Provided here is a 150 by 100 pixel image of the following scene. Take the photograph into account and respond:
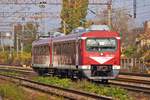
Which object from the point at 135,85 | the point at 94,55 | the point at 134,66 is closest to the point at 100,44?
the point at 94,55

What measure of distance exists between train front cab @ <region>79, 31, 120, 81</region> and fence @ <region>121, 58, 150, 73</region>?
1793 cm

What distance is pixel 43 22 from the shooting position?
231ft

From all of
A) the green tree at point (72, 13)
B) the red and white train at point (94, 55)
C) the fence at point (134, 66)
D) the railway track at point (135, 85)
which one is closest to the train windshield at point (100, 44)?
the red and white train at point (94, 55)

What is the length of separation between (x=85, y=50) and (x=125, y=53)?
30800 mm

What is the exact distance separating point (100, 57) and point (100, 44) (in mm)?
794

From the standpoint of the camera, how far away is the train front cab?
27484 millimetres

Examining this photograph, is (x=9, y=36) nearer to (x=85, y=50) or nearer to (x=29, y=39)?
(x=29, y=39)

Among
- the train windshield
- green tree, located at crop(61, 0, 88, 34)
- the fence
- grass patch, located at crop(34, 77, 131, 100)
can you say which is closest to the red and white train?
the train windshield

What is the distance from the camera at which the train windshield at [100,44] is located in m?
28.0

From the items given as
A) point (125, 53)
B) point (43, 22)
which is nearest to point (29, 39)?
point (43, 22)

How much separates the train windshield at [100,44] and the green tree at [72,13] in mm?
39689

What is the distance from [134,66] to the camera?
49281 mm

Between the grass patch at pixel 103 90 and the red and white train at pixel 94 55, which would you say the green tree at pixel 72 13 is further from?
the grass patch at pixel 103 90

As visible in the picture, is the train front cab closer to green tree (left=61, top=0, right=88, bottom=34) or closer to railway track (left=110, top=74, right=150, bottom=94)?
railway track (left=110, top=74, right=150, bottom=94)
